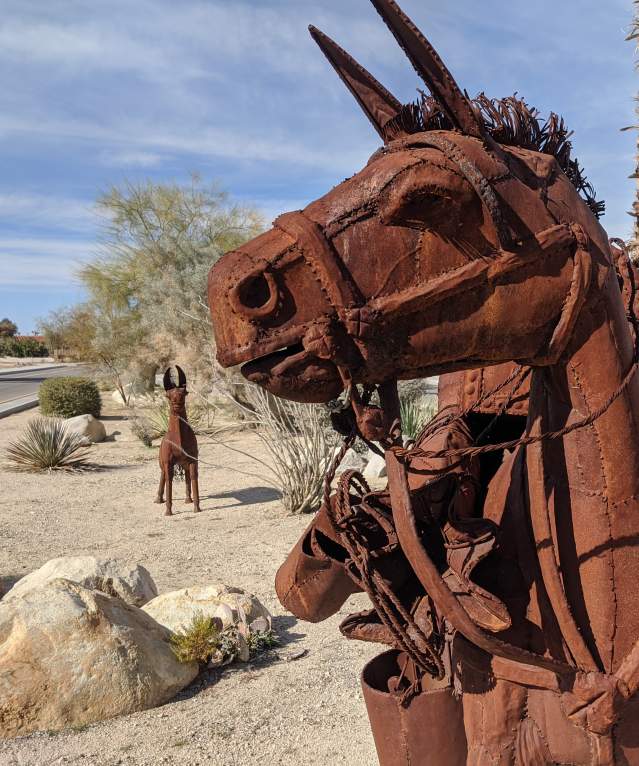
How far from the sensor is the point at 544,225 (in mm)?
1454

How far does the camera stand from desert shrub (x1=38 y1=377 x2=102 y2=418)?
20.6 metres

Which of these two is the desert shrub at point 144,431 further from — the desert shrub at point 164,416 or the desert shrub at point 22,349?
the desert shrub at point 22,349

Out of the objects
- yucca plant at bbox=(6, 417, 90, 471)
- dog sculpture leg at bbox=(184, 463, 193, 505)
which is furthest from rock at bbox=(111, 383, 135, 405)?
dog sculpture leg at bbox=(184, 463, 193, 505)

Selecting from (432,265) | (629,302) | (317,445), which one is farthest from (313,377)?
(317,445)

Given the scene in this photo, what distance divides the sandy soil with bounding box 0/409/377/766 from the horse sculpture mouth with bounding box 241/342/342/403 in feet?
11.5

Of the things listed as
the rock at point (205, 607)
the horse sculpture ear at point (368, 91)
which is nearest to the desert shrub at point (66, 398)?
the rock at point (205, 607)

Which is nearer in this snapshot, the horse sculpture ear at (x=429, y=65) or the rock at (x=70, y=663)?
the horse sculpture ear at (x=429, y=65)

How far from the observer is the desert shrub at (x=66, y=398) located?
20.6 metres

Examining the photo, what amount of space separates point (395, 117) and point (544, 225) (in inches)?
15.2

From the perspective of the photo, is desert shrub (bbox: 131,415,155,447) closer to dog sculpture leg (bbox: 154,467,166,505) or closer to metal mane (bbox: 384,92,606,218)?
dog sculpture leg (bbox: 154,467,166,505)

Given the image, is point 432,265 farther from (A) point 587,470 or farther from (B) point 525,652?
(B) point 525,652

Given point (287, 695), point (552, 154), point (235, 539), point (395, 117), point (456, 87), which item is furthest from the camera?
point (235, 539)

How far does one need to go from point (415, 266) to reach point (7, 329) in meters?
109

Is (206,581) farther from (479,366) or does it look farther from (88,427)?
(88,427)
